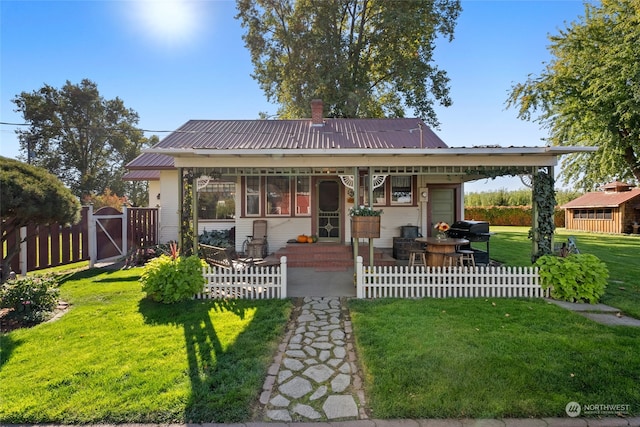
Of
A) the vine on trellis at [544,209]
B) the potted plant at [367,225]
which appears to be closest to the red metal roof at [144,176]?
the potted plant at [367,225]

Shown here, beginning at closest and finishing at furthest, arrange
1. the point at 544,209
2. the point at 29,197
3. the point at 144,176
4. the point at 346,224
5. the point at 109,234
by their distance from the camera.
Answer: the point at 29,197 → the point at 544,209 → the point at 109,234 → the point at 346,224 → the point at 144,176

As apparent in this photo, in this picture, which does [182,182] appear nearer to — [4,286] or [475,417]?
[4,286]

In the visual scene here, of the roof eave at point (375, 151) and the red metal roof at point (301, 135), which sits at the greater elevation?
the red metal roof at point (301, 135)

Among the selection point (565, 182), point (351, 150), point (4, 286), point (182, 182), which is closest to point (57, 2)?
point (182, 182)

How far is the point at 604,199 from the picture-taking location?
22.5 meters

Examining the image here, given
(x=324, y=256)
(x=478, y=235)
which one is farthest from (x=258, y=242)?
(x=478, y=235)

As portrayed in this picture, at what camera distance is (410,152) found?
20.8 feet

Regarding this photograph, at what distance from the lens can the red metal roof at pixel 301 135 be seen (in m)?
9.08

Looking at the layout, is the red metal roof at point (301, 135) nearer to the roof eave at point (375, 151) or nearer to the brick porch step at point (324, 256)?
the roof eave at point (375, 151)

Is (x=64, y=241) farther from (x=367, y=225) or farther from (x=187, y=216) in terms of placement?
(x=367, y=225)

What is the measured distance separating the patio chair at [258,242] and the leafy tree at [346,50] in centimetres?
1031

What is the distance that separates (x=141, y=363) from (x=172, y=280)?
7.48 ft

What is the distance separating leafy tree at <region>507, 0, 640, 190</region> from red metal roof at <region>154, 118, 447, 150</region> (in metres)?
11.2

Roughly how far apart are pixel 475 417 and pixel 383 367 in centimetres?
96
